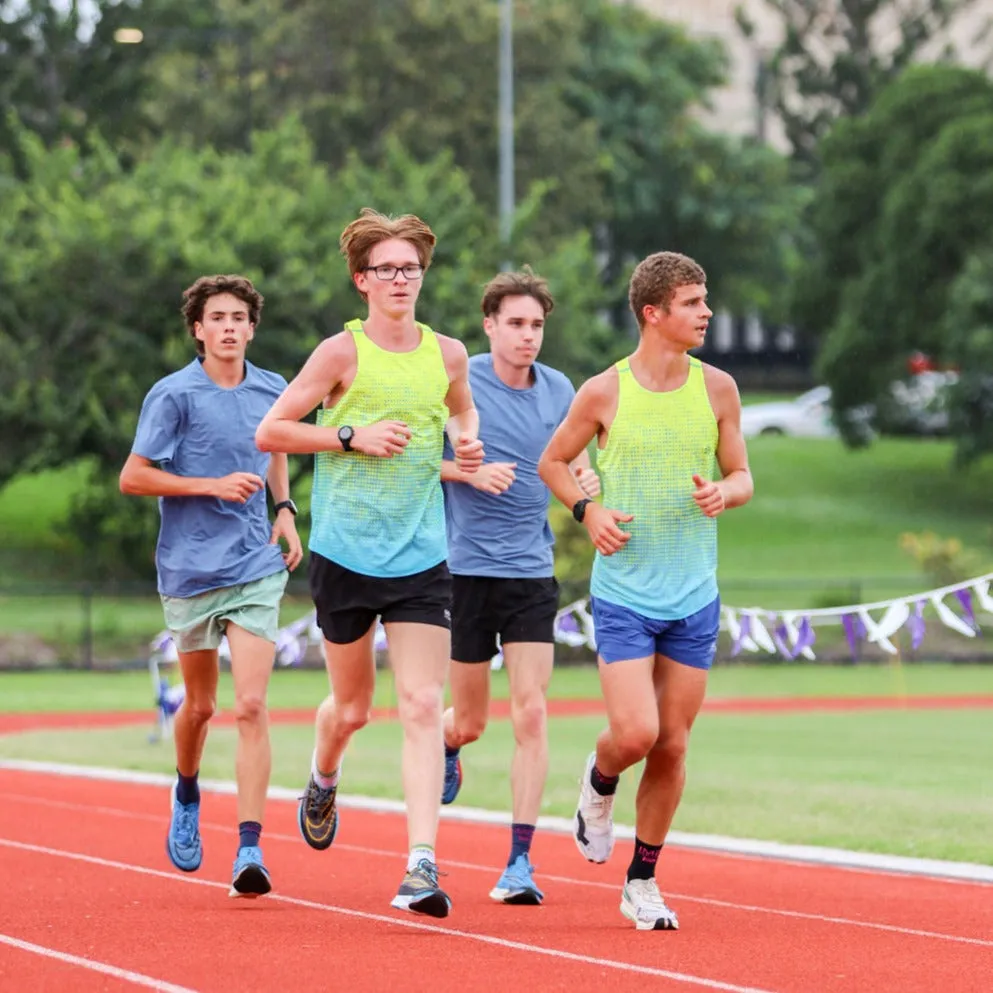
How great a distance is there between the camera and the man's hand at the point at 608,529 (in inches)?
332

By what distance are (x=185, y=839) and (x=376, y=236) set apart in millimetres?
2617

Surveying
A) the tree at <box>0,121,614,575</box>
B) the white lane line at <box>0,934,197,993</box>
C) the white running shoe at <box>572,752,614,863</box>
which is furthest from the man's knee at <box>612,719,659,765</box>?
the tree at <box>0,121,614,575</box>

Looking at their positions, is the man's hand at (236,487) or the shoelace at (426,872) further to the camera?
the man's hand at (236,487)

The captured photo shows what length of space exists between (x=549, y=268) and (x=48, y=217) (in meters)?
9.38

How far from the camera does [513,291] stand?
9.94 meters

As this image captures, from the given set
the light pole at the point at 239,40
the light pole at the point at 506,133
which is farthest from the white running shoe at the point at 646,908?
the light pole at the point at 239,40

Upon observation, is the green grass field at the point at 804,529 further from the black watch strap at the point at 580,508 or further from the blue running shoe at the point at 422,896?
the blue running shoe at the point at 422,896

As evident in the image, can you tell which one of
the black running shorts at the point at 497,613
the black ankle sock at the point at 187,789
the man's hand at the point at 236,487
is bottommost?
the black ankle sock at the point at 187,789

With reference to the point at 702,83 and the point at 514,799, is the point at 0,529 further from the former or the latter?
the point at 514,799

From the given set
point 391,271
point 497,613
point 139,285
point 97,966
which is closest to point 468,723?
point 497,613

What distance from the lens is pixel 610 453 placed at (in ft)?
28.2

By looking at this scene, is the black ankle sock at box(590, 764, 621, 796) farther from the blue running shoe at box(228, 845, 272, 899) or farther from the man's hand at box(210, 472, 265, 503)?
the man's hand at box(210, 472, 265, 503)

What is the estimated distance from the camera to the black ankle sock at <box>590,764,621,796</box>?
901 centimetres

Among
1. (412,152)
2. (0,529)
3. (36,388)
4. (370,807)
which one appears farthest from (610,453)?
(412,152)
